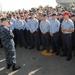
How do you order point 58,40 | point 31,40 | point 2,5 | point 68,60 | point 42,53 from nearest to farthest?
point 68,60, point 58,40, point 42,53, point 31,40, point 2,5

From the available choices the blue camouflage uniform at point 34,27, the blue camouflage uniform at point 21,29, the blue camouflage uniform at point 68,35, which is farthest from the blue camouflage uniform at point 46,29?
the blue camouflage uniform at point 21,29

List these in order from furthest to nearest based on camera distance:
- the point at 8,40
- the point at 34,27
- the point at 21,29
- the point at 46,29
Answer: the point at 21,29, the point at 34,27, the point at 46,29, the point at 8,40

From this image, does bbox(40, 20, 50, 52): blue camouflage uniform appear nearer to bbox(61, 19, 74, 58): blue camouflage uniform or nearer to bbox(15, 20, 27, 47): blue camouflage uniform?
bbox(61, 19, 74, 58): blue camouflage uniform

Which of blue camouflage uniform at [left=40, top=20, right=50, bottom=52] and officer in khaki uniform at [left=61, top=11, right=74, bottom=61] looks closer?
officer in khaki uniform at [left=61, top=11, right=74, bottom=61]

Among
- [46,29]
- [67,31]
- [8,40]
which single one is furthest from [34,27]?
[8,40]

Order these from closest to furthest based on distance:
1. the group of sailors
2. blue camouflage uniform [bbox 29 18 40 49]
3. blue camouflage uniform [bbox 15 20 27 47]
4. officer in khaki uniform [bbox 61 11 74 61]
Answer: officer in khaki uniform [bbox 61 11 74 61], the group of sailors, blue camouflage uniform [bbox 29 18 40 49], blue camouflage uniform [bbox 15 20 27 47]

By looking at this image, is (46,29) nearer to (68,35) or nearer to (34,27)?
(34,27)

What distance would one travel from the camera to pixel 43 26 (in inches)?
373

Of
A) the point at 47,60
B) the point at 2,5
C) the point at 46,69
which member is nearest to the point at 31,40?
the point at 47,60

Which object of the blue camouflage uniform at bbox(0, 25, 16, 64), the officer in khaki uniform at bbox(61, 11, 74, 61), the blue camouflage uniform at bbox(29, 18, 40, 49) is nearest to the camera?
the blue camouflage uniform at bbox(0, 25, 16, 64)

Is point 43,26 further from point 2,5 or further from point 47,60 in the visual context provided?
point 2,5

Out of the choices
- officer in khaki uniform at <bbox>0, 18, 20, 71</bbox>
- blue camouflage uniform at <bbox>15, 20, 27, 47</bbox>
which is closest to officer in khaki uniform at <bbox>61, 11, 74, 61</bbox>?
officer in khaki uniform at <bbox>0, 18, 20, 71</bbox>

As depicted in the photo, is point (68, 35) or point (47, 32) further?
point (47, 32)

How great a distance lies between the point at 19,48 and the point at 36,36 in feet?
4.89
